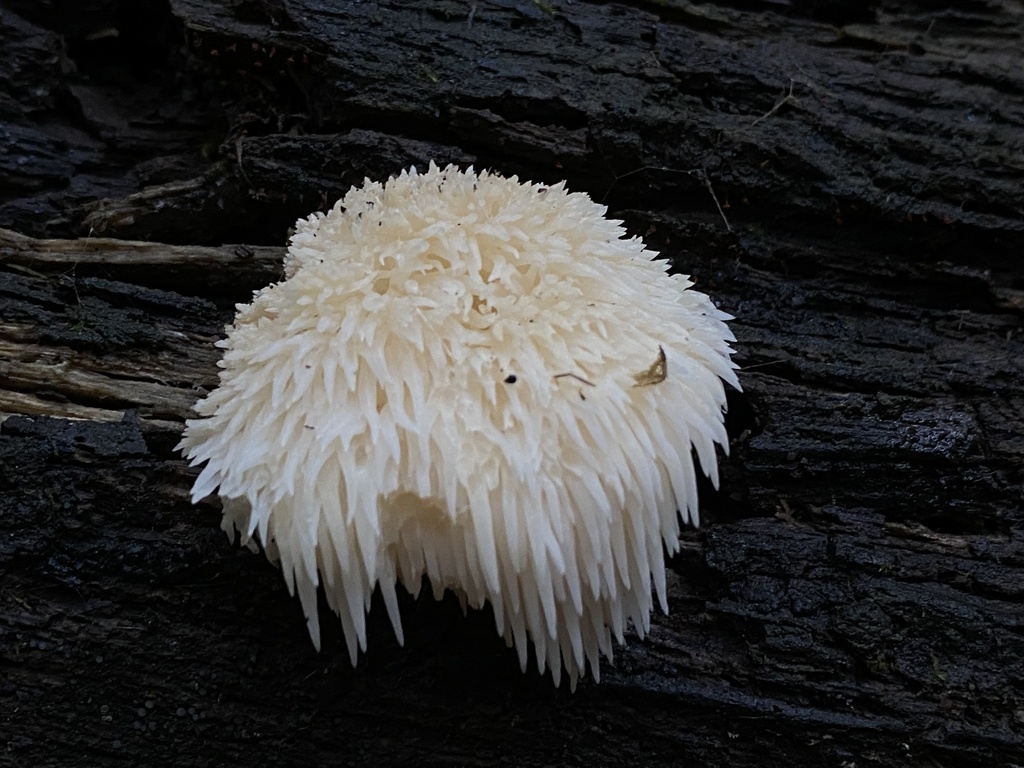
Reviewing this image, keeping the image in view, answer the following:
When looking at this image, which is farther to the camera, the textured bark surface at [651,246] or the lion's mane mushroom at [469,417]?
the textured bark surface at [651,246]

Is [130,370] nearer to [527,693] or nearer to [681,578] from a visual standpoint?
[527,693]

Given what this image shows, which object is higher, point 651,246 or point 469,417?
point 651,246

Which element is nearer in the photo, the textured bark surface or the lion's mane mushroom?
the lion's mane mushroom

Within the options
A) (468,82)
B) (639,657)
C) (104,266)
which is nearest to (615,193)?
(468,82)

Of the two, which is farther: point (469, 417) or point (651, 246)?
point (651, 246)
